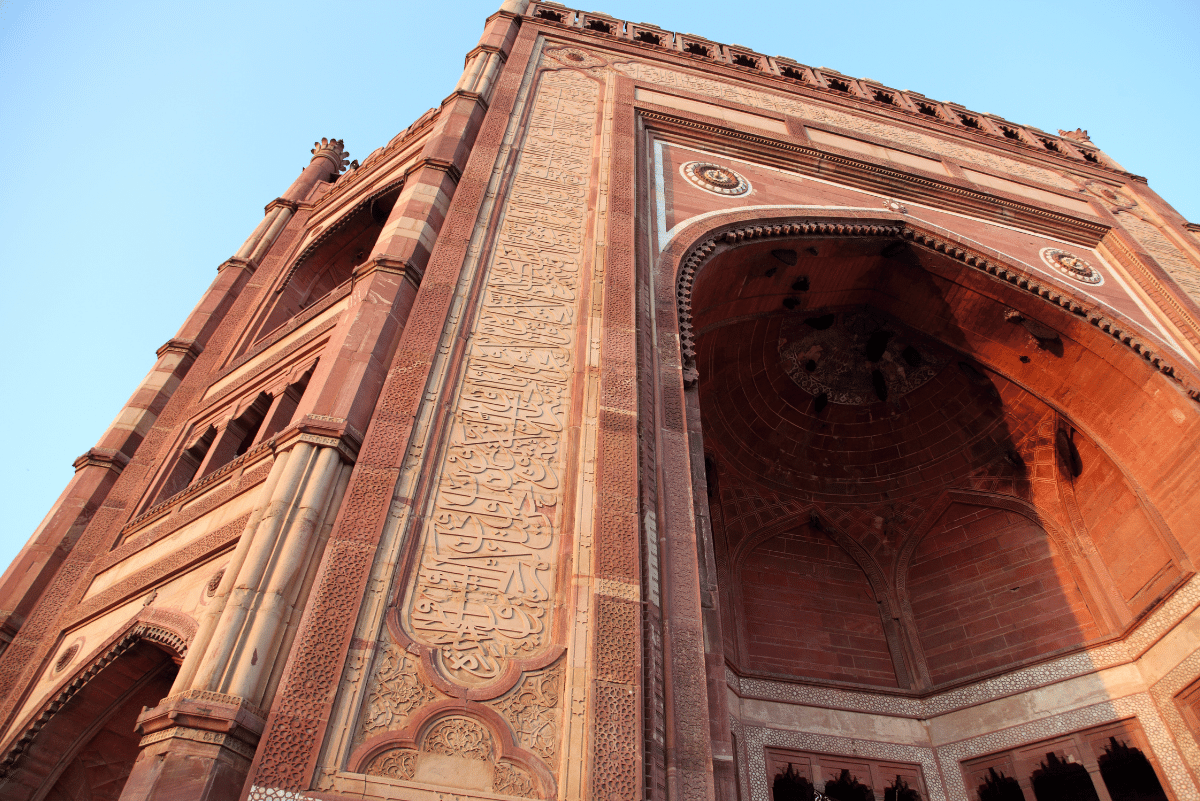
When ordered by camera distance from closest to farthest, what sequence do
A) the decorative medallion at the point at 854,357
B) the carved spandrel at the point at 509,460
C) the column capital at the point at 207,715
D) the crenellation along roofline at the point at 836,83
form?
the column capital at the point at 207,715 < the carved spandrel at the point at 509,460 < the decorative medallion at the point at 854,357 < the crenellation along roofline at the point at 836,83

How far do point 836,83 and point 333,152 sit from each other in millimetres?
8148

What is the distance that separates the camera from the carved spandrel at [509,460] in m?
4.31

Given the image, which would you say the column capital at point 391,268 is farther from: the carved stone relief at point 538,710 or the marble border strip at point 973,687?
the marble border strip at point 973,687

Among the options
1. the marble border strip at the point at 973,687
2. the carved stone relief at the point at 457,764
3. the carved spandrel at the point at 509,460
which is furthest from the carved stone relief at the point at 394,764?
the marble border strip at the point at 973,687

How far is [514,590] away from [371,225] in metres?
7.70

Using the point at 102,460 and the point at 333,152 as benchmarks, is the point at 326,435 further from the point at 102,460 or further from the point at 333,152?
the point at 333,152

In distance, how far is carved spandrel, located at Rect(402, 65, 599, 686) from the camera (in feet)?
14.1

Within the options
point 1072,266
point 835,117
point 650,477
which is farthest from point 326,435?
point 835,117

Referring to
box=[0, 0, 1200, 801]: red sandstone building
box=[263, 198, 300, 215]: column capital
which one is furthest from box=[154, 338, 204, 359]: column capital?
box=[263, 198, 300, 215]: column capital

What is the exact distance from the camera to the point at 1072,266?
9.45 meters

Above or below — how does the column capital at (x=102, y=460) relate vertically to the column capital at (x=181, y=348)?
below

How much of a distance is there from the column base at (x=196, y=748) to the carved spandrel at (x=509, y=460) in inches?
34.4

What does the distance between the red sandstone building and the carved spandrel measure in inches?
1.0

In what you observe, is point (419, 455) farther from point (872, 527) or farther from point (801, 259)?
point (872, 527)
